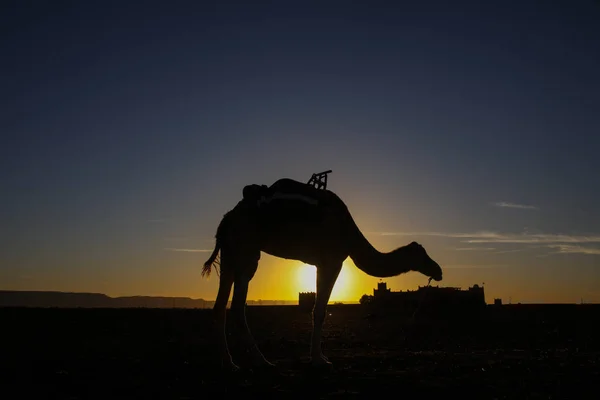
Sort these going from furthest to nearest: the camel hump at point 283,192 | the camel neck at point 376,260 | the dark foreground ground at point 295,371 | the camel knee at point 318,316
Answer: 1. the camel neck at point 376,260
2. the camel hump at point 283,192
3. the camel knee at point 318,316
4. the dark foreground ground at point 295,371

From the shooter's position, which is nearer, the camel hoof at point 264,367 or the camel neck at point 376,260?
the camel hoof at point 264,367

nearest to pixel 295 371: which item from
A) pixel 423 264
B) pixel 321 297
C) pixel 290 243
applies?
pixel 321 297

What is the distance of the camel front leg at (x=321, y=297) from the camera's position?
46.8 ft

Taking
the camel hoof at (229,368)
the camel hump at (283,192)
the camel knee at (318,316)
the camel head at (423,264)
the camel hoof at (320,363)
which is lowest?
the camel hoof at (229,368)

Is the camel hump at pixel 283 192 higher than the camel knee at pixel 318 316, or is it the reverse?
the camel hump at pixel 283 192

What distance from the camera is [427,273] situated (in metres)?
15.8

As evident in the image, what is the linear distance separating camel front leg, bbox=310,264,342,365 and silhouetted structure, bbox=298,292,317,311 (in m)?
48.1

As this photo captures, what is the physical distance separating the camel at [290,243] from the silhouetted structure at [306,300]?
1881 inches

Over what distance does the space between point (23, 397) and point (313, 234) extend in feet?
23.0

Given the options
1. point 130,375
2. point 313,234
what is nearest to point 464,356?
point 313,234

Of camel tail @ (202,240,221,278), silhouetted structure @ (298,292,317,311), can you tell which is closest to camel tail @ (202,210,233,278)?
camel tail @ (202,240,221,278)

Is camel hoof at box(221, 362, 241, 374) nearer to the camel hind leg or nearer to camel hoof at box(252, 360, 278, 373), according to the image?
camel hoof at box(252, 360, 278, 373)

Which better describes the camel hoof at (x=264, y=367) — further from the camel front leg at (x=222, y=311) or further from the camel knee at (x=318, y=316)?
the camel knee at (x=318, y=316)

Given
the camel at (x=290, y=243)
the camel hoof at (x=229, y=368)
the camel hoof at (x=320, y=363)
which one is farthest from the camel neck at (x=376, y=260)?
the camel hoof at (x=229, y=368)
